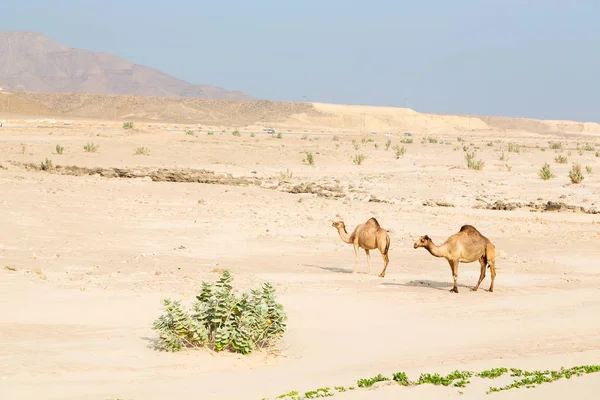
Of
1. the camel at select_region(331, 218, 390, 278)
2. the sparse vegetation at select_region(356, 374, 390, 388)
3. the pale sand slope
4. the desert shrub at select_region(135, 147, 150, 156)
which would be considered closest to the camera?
the sparse vegetation at select_region(356, 374, 390, 388)

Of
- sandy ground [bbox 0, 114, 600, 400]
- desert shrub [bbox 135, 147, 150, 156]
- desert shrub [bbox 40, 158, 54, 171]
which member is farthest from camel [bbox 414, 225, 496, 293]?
desert shrub [bbox 135, 147, 150, 156]

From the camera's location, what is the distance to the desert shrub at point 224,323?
887 cm

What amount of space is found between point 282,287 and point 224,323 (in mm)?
3331

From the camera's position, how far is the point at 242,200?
75.3 feet

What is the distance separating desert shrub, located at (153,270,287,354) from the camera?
29.1ft

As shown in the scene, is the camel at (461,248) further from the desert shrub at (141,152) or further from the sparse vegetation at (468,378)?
the desert shrub at (141,152)

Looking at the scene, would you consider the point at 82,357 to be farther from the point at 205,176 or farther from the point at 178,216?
the point at 205,176

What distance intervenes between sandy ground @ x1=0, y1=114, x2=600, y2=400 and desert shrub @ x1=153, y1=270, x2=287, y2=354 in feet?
0.55

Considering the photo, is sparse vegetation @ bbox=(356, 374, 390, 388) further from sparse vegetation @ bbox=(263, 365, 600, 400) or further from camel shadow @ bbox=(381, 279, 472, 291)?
camel shadow @ bbox=(381, 279, 472, 291)

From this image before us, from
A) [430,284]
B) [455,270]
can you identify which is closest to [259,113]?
[430,284]

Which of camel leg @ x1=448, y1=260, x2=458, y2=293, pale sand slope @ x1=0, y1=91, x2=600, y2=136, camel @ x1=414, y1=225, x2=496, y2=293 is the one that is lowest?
camel leg @ x1=448, y1=260, x2=458, y2=293

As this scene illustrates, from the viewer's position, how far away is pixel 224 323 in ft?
29.8

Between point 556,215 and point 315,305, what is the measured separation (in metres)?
13.7

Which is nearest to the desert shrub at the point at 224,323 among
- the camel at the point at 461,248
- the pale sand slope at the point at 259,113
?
the camel at the point at 461,248
